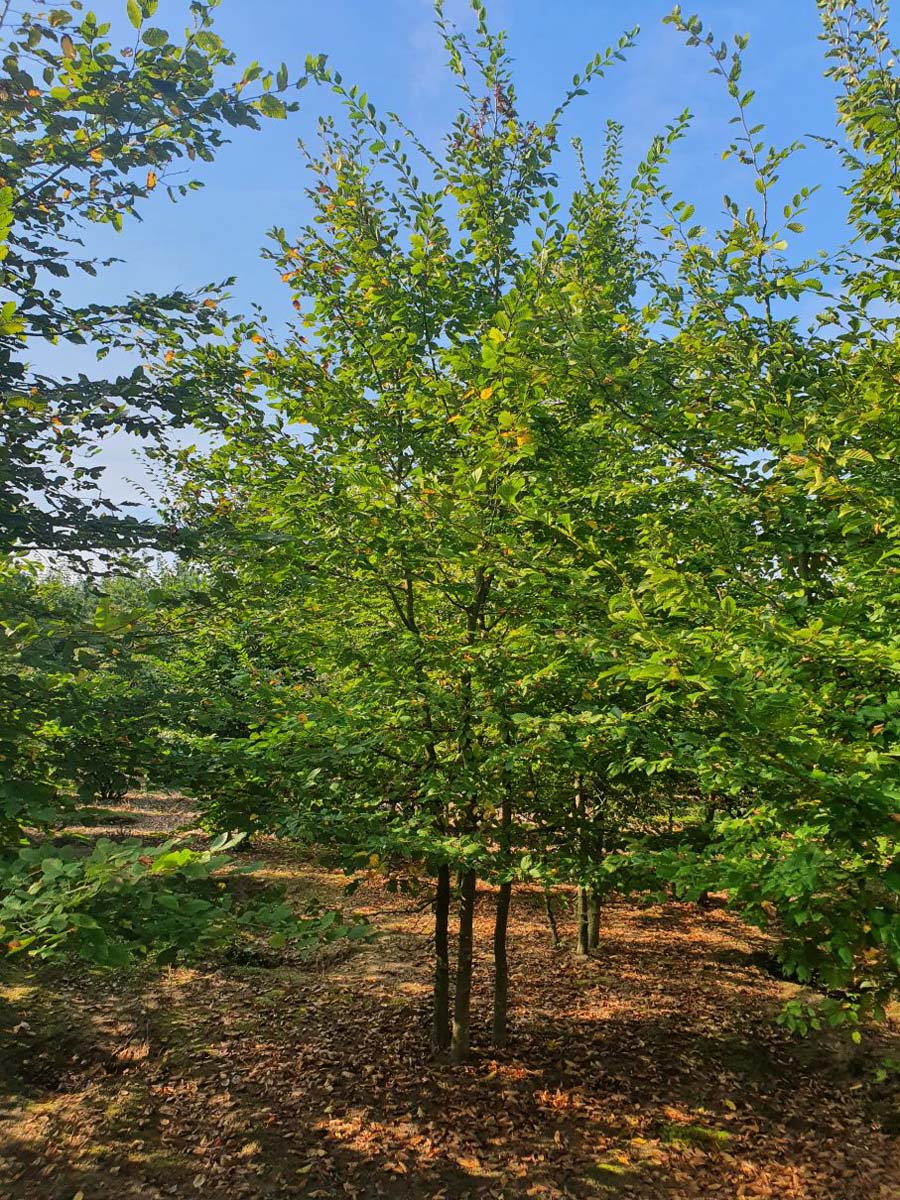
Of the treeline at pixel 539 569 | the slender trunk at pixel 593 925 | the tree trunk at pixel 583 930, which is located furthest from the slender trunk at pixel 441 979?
the slender trunk at pixel 593 925

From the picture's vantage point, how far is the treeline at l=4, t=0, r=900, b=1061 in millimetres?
2682

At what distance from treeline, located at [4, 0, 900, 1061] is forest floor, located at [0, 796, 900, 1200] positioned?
2.88ft

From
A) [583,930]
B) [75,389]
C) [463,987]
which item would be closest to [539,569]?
[75,389]

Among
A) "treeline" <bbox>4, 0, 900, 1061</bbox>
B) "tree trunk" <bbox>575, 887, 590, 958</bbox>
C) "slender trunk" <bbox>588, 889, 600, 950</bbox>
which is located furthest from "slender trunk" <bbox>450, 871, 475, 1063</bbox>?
"slender trunk" <bbox>588, 889, 600, 950</bbox>

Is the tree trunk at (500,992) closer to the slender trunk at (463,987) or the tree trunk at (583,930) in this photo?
the slender trunk at (463,987)

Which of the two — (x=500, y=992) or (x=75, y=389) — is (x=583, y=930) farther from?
(x=75, y=389)

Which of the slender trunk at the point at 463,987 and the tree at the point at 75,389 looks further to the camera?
the slender trunk at the point at 463,987

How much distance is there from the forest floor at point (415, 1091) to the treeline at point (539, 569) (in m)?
0.88

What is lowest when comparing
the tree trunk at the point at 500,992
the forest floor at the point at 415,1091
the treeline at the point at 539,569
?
the forest floor at the point at 415,1091

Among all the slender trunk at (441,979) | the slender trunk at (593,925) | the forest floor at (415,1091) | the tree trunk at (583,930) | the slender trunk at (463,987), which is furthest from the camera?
the slender trunk at (593,925)

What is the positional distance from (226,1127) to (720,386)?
6245 millimetres

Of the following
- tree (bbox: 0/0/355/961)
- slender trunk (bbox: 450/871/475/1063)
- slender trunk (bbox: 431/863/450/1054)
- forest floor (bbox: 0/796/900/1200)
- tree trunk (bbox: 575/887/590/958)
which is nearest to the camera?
tree (bbox: 0/0/355/961)

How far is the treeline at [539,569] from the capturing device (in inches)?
106

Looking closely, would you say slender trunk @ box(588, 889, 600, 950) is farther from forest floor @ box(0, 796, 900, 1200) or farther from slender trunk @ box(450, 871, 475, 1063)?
slender trunk @ box(450, 871, 475, 1063)
